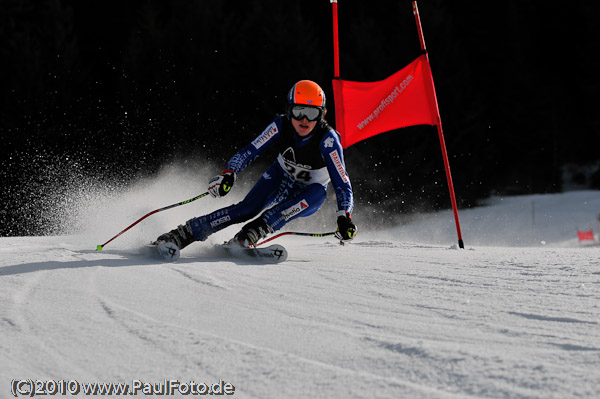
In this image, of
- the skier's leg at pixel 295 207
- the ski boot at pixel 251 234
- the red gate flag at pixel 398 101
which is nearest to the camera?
the ski boot at pixel 251 234

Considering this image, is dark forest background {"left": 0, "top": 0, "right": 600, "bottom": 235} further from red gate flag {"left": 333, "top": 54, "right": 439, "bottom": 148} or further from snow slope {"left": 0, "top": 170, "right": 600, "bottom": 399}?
snow slope {"left": 0, "top": 170, "right": 600, "bottom": 399}

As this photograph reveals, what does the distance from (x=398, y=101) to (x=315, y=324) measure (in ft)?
14.0

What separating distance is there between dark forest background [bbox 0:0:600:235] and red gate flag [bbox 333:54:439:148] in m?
10.5

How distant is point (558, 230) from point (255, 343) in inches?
579

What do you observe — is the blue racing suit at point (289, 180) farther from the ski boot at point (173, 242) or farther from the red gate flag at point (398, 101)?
the red gate flag at point (398, 101)

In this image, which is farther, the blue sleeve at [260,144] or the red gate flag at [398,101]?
the red gate flag at [398,101]

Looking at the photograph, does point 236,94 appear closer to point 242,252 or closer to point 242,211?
point 242,211

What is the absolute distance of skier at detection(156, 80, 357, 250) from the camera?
185 inches

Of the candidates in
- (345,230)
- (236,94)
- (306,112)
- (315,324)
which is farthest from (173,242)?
(236,94)

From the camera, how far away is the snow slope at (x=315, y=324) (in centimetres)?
189

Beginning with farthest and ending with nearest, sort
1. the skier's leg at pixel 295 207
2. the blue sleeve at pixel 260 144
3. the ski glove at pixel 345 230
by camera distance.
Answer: the blue sleeve at pixel 260 144 → the skier's leg at pixel 295 207 → the ski glove at pixel 345 230

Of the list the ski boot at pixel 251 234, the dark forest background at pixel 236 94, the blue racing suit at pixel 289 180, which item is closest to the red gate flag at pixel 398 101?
→ the blue racing suit at pixel 289 180

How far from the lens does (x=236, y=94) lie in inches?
818

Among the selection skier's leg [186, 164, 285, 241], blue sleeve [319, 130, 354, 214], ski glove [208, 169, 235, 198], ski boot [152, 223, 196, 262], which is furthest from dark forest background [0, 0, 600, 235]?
ski boot [152, 223, 196, 262]
